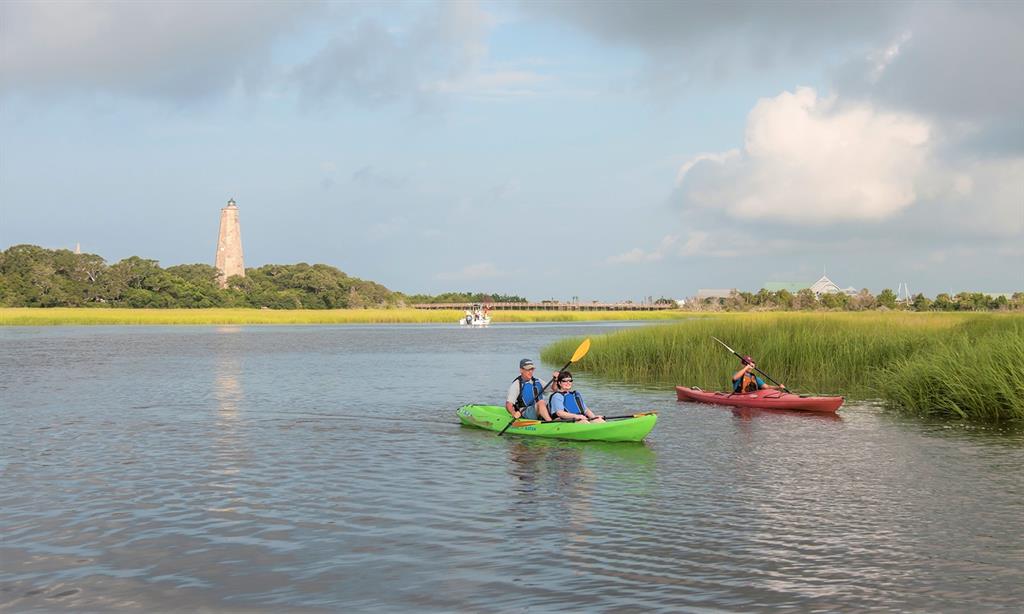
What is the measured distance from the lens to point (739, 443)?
1606 centimetres

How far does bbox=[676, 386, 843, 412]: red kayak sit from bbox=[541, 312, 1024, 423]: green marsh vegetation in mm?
2144

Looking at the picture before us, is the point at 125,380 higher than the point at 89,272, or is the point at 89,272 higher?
the point at 89,272

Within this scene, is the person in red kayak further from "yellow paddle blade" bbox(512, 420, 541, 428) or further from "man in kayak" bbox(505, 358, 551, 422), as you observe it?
"yellow paddle blade" bbox(512, 420, 541, 428)

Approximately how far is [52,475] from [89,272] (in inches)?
4080

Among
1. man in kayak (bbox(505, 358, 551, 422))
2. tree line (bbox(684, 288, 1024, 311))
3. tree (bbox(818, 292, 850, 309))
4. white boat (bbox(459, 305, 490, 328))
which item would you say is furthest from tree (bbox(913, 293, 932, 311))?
man in kayak (bbox(505, 358, 551, 422))

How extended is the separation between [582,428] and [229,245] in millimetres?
148981

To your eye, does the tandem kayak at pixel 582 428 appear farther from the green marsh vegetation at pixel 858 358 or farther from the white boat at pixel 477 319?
the white boat at pixel 477 319

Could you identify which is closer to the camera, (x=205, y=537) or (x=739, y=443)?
(x=205, y=537)

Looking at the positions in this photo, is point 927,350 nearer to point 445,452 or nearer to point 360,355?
point 445,452

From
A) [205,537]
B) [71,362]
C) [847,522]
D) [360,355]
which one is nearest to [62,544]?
[205,537]

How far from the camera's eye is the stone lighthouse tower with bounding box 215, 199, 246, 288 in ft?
503

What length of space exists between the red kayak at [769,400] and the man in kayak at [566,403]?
606 cm

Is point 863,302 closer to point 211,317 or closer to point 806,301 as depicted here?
point 806,301

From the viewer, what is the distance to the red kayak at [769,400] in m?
19.7
